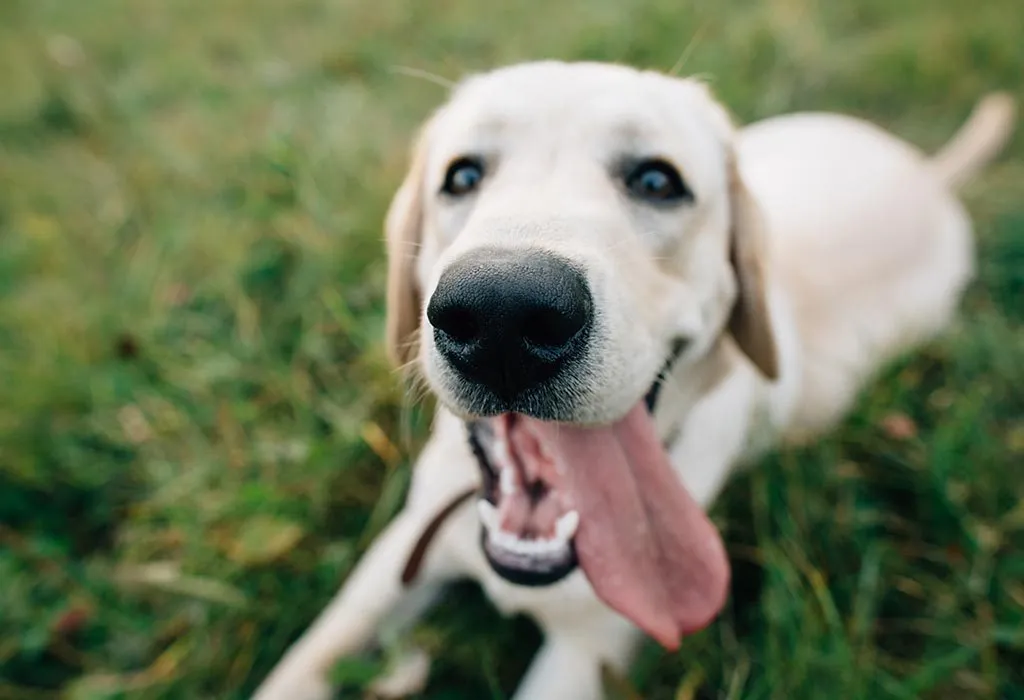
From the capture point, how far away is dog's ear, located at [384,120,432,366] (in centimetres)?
216

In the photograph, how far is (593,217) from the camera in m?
1.68

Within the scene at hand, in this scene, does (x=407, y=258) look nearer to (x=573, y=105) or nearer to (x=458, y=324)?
(x=573, y=105)

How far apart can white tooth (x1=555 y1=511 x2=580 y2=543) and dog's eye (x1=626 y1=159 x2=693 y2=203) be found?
76 cm

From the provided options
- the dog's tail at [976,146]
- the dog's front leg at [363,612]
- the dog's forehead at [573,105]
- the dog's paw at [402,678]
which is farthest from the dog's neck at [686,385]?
the dog's tail at [976,146]

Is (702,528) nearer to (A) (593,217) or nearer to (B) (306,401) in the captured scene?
(A) (593,217)

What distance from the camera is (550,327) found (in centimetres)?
143

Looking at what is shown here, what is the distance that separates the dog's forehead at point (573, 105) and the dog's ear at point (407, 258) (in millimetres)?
202

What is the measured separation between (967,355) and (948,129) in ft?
6.57

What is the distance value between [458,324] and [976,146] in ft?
10.9

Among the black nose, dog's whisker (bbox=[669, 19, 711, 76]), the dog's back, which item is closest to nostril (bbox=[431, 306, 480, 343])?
the black nose

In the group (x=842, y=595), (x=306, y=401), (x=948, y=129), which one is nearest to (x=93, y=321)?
(x=306, y=401)

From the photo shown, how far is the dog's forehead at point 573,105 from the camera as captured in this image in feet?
6.04

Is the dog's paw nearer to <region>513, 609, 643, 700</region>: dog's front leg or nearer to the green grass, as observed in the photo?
the green grass

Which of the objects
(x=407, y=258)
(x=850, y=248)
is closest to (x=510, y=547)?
(x=407, y=258)
